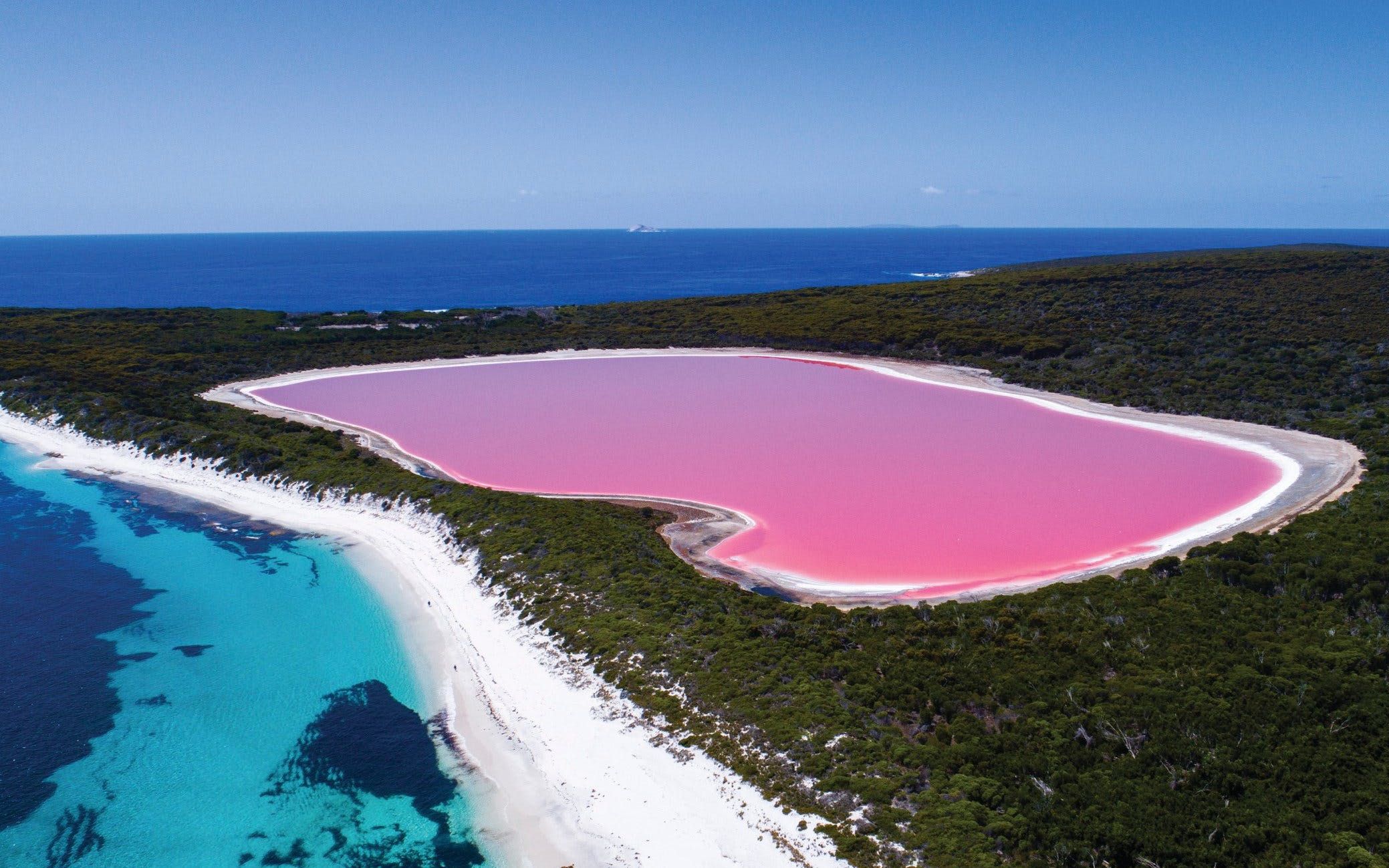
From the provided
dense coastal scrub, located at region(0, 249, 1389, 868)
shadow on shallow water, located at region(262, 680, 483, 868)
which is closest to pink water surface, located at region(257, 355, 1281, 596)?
dense coastal scrub, located at region(0, 249, 1389, 868)

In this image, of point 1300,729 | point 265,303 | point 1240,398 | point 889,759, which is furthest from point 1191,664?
point 265,303

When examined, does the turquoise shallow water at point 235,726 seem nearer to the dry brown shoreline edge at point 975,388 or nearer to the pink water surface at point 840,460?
the dry brown shoreline edge at point 975,388

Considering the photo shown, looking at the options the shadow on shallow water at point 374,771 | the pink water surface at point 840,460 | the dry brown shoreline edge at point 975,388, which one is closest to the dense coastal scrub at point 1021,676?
the dry brown shoreline edge at point 975,388

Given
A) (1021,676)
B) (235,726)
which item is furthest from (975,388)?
(235,726)

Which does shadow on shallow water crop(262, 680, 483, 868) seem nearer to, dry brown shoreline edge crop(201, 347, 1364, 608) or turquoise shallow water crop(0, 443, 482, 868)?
turquoise shallow water crop(0, 443, 482, 868)

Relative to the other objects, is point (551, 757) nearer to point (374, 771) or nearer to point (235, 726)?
point (374, 771)
